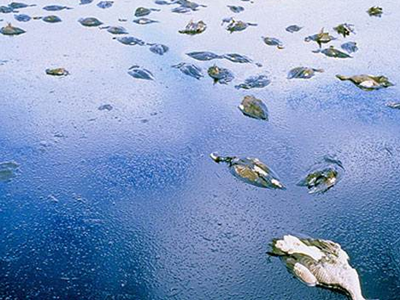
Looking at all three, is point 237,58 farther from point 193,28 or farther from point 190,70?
point 193,28

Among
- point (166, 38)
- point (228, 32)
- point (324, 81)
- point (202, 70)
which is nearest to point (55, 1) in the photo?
point (166, 38)

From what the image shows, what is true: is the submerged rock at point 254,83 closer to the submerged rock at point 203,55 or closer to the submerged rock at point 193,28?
the submerged rock at point 203,55

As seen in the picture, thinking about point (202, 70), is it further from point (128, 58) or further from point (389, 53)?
point (389, 53)

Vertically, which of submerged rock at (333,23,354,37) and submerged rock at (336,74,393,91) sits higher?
submerged rock at (336,74,393,91)

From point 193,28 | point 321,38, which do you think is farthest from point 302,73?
point 193,28

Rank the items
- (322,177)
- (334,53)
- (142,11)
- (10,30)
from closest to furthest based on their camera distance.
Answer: (322,177)
(334,53)
(10,30)
(142,11)

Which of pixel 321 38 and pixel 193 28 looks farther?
pixel 193 28

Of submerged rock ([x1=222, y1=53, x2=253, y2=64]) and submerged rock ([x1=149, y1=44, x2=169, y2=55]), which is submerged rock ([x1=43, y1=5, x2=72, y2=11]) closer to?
submerged rock ([x1=149, y1=44, x2=169, y2=55])

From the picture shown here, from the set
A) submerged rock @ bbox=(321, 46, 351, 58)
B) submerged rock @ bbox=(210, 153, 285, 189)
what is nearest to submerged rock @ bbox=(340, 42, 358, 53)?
submerged rock @ bbox=(321, 46, 351, 58)
